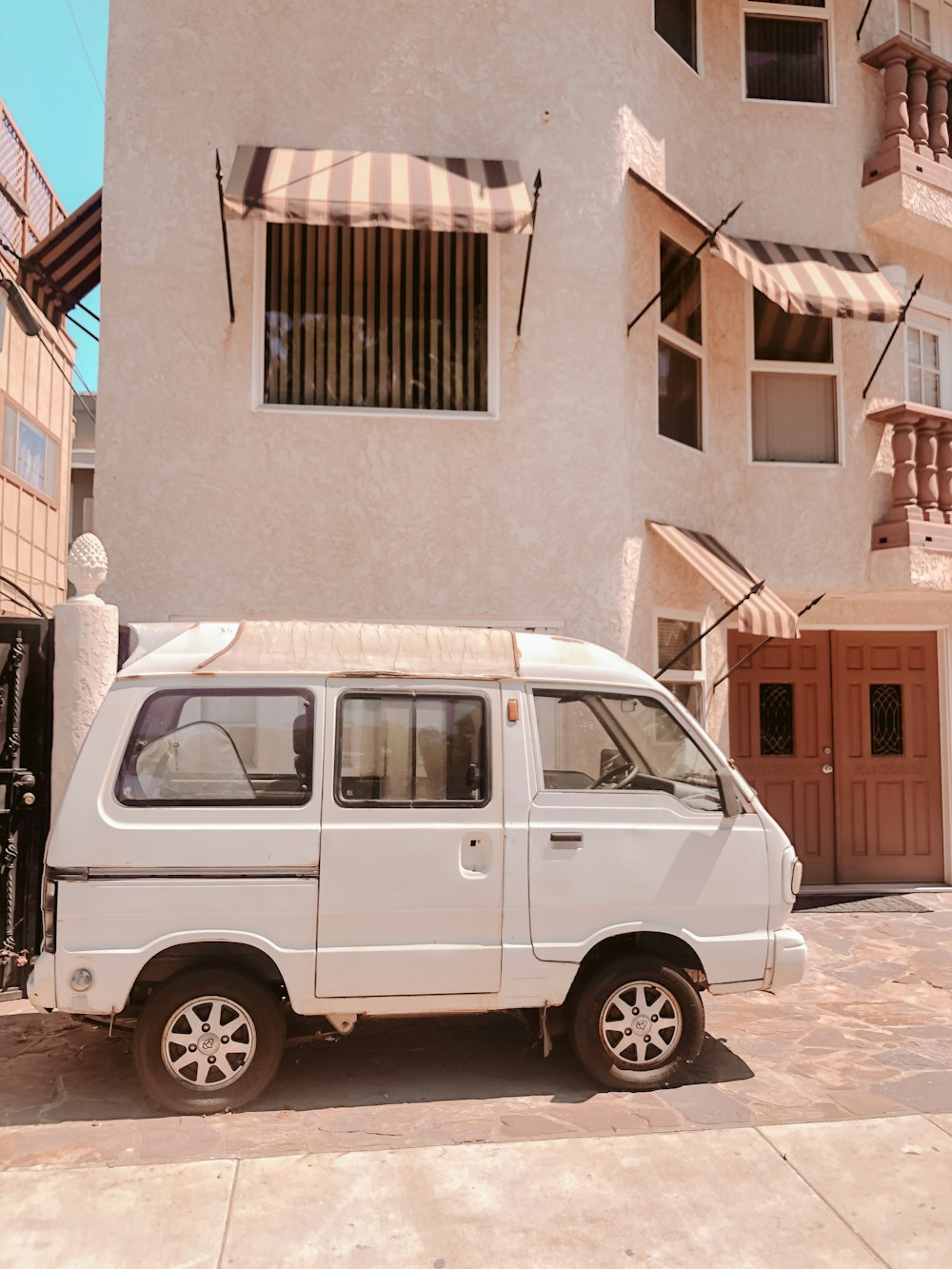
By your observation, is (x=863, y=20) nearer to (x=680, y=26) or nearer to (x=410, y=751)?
(x=680, y=26)

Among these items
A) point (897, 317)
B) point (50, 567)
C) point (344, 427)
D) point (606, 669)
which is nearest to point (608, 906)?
point (606, 669)

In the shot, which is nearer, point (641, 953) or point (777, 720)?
point (641, 953)

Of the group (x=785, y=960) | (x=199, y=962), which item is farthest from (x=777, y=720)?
(x=199, y=962)

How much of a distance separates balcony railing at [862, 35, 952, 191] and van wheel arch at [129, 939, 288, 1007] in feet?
30.4

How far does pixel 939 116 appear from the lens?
1055 centimetres

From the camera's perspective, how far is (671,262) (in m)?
9.61

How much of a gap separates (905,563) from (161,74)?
7.65 metres

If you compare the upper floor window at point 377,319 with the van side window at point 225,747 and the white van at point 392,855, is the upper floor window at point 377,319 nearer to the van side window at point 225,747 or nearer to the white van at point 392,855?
the white van at point 392,855

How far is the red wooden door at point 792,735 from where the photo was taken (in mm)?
10828

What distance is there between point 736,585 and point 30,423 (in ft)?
44.0

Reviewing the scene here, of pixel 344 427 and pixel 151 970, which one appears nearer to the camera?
pixel 151 970

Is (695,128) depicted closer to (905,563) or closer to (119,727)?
(905,563)

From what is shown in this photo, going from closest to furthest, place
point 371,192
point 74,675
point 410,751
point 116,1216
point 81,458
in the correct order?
point 116,1216 → point 410,751 → point 74,675 → point 371,192 → point 81,458

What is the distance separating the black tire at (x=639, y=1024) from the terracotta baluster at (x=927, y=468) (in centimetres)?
632
